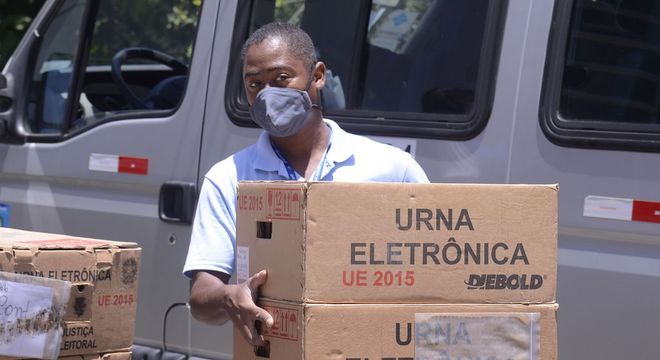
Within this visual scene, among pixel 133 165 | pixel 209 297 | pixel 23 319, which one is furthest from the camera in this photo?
pixel 133 165

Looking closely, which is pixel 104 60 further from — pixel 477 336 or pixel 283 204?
pixel 477 336

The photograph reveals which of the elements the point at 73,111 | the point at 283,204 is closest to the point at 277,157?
the point at 283,204

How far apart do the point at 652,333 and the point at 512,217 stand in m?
1.09

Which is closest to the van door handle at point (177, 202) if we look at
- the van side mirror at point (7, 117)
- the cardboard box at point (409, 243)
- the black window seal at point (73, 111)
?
the black window seal at point (73, 111)

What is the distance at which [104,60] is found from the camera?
5156mm

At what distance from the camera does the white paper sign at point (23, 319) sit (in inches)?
115

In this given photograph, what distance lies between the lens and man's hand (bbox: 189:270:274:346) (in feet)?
8.09

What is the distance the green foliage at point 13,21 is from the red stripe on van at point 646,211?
213 inches

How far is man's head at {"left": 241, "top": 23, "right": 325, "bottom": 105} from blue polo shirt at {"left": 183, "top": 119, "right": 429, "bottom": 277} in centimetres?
14

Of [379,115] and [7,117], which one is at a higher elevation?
[379,115]

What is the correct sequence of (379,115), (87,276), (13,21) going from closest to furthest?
(87,276), (379,115), (13,21)

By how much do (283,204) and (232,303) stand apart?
0.24 metres

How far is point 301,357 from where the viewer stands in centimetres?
235

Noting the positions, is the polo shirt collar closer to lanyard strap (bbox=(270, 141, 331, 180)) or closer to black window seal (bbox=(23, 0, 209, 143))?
lanyard strap (bbox=(270, 141, 331, 180))
